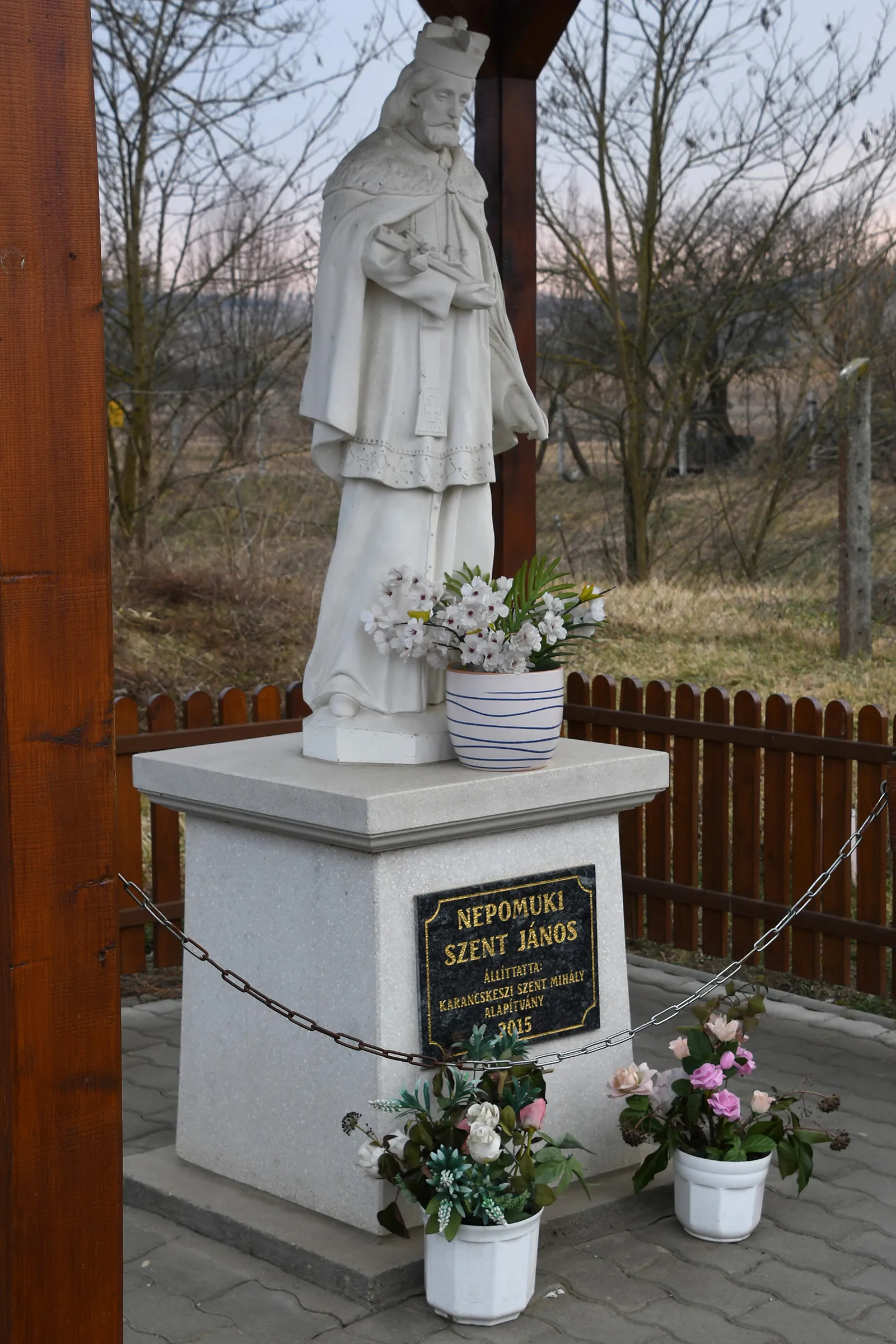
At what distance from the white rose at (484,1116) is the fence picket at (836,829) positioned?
270 centimetres

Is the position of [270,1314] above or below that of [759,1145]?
below

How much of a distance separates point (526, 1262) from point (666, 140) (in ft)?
33.7

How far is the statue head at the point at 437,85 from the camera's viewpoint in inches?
167

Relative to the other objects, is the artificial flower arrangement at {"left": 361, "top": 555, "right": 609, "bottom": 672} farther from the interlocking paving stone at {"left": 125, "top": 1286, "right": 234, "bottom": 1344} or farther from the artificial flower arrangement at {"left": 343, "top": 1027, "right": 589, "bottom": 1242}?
the interlocking paving stone at {"left": 125, "top": 1286, "right": 234, "bottom": 1344}

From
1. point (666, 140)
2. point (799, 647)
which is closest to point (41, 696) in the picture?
point (799, 647)

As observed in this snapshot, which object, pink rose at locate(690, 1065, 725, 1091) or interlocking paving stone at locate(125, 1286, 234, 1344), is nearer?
interlocking paving stone at locate(125, 1286, 234, 1344)

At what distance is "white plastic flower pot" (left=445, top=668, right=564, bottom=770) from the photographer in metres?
4.00

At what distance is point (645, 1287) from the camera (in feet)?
12.2

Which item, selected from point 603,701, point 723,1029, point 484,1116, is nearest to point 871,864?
point 603,701

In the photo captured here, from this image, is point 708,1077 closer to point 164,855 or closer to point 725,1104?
point 725,1104

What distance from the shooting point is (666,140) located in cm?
1205

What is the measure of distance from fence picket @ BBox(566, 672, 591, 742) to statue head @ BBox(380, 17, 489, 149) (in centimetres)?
311

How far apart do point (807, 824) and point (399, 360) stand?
2.83m

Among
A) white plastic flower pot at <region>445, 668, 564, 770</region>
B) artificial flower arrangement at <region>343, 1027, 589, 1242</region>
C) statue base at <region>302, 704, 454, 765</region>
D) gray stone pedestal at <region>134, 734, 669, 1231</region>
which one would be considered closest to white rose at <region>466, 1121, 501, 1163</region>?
artificial flower arrangement at <region>343, 1027, 589, 1242</region>
